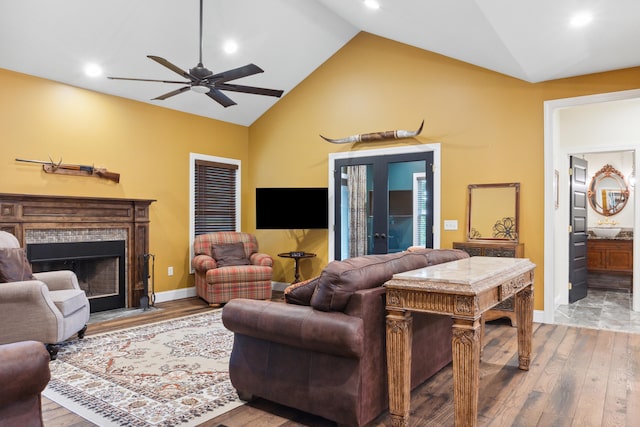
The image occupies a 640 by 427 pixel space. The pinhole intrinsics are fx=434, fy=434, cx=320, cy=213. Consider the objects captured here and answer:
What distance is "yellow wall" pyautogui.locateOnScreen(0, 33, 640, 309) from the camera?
4.86 m

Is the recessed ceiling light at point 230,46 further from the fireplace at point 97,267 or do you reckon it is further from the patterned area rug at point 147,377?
the patterned area rug at point 147,377

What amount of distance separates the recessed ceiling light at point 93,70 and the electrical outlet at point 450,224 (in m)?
4.54

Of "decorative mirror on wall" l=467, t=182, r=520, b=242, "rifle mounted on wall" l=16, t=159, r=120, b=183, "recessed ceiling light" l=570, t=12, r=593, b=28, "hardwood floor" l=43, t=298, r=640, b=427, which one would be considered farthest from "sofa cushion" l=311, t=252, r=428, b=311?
"rifle mounted on wall" l=16, t=159, r=120, b=183

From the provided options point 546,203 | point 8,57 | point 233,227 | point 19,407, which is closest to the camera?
point 19,407

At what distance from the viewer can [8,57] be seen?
450 cm

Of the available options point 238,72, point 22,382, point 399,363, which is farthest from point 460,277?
point 238,72

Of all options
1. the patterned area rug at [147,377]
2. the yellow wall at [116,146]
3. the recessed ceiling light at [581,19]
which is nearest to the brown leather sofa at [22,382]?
the patterned area rug at [147,377]

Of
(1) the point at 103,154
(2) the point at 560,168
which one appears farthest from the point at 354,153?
(1) the point at 103,154

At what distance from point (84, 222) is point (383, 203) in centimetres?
376

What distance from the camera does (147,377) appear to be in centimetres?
320

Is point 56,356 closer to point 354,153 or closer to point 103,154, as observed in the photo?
point 103,154

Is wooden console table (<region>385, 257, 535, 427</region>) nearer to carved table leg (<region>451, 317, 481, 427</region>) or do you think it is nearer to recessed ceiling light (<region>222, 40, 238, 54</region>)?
carved table leg (<region>451, 317, 481, 427</region>)

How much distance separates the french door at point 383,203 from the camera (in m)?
5.70

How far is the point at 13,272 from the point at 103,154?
85.1 inches
